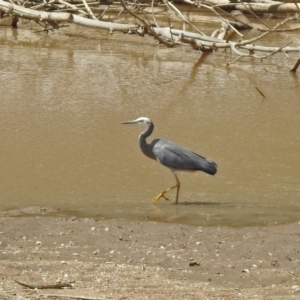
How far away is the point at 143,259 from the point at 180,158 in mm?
2116

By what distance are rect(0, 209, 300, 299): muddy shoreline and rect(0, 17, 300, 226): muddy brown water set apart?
0.50 meters

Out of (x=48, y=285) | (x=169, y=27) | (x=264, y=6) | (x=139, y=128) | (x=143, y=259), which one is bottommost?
(x=139, y=128)

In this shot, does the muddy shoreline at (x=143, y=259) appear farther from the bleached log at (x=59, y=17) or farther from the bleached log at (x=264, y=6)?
the bleached log at (x=264, y=6)

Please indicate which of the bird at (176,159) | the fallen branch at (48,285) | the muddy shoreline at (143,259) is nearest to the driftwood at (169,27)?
the bird at (176,159)

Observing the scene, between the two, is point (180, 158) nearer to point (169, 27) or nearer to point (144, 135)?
point (144, 135)

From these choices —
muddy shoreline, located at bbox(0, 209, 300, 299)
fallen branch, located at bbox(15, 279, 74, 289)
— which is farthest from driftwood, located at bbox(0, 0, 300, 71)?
fallen branch, located at bbox(15, 279, 74, 289)

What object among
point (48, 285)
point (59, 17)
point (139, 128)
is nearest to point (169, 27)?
point (59, 17)

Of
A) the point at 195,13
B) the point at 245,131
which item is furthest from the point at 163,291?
the point at 195,13

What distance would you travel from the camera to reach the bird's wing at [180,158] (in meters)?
7.27

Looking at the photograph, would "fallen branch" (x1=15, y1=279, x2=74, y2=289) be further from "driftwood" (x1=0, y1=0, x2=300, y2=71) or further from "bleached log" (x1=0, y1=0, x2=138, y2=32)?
"bleached log" (x1=0, y1=0, x2=138, y2=32)

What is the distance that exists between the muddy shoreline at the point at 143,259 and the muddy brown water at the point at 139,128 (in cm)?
50

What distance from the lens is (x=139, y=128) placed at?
30.6ft

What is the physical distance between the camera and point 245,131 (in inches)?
365

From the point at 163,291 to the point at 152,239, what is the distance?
138cm
